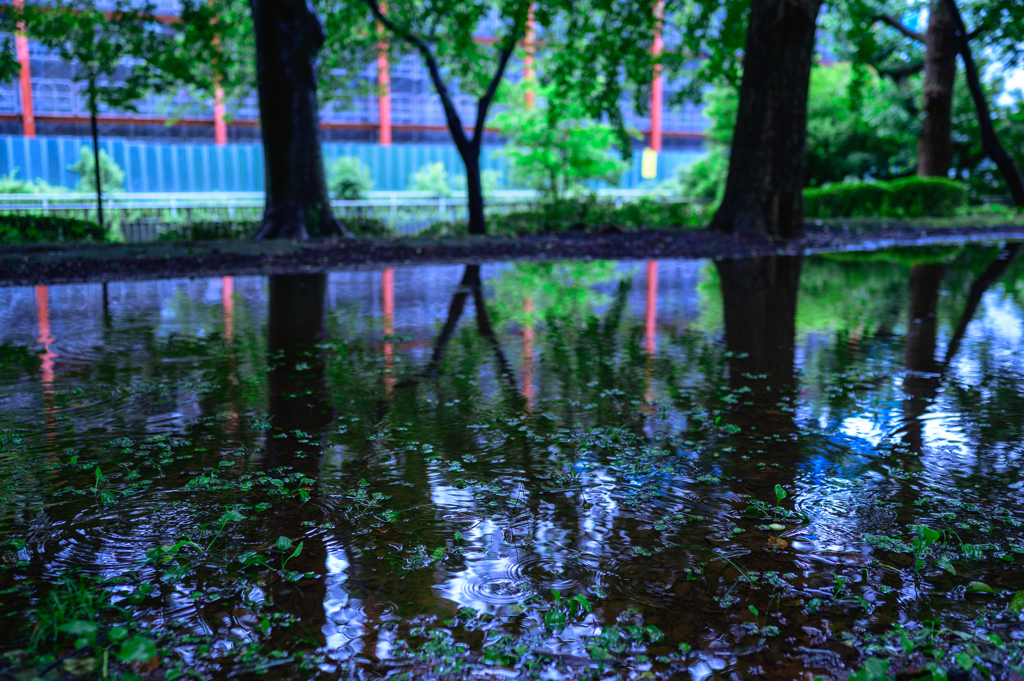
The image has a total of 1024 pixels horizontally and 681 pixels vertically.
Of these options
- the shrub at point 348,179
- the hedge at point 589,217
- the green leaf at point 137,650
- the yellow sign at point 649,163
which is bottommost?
the green leaf at point 137,650

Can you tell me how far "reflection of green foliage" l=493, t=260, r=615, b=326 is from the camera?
7.41 m

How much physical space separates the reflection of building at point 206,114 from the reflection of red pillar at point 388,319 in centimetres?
2888

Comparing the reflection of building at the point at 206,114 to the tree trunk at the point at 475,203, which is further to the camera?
the reflection of building at the point at 206,114

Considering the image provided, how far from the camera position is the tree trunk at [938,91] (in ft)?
76.3

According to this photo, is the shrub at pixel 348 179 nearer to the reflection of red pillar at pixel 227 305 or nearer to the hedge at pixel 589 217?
the hedge at pixel 589 217

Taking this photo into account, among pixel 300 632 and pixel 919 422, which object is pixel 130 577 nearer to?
pixel 300 632

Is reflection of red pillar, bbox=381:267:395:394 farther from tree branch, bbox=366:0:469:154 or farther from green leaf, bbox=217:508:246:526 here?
tree branch, bbox=366:0:469:154

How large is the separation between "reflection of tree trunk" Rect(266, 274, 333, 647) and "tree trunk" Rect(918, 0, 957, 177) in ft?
71.2

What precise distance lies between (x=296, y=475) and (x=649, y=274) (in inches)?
315

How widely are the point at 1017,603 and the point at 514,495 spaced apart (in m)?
1.59

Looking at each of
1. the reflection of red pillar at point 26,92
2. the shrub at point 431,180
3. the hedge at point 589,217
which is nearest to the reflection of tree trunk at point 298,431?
the hedge at point 589,217

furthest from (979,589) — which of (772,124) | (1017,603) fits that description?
(772,124)

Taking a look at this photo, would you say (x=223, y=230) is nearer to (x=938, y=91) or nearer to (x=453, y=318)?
(x=453, y=318)

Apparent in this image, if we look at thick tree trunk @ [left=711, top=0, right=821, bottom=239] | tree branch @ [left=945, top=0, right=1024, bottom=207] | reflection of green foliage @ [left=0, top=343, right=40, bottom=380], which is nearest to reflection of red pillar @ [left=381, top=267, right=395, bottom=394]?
reflection of green foliage @ [left=0, top=343, right=40, bottom=380]
